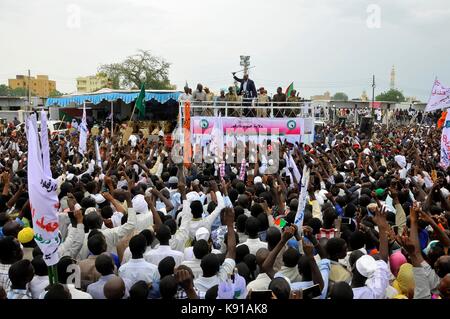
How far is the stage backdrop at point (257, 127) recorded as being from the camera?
1516 cm

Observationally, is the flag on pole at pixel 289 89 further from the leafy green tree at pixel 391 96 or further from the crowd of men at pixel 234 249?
the leafy green tree at pixel 391 96

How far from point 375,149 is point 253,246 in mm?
10224

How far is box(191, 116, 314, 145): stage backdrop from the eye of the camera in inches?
597

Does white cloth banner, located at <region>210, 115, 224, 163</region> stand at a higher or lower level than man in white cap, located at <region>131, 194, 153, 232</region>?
higher

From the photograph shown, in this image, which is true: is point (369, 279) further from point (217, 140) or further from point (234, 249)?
point (217, 140)

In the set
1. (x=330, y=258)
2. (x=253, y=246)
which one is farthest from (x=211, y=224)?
(x=330, y=258)

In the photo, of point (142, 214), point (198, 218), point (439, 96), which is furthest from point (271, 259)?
point (439, 96)

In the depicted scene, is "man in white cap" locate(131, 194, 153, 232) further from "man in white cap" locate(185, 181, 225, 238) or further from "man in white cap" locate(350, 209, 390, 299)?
"man in white cap" locate(350, 209, 390, 299)

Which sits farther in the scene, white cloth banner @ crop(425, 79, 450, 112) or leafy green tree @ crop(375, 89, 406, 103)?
leafy green tree @ crop(375, 89, 406, 103)

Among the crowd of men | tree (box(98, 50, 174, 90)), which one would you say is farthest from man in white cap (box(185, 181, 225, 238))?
tree (box(98, 50, 174, 90))

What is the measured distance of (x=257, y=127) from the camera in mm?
15336

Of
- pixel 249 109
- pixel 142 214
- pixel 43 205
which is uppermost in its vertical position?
pixel 249 109
